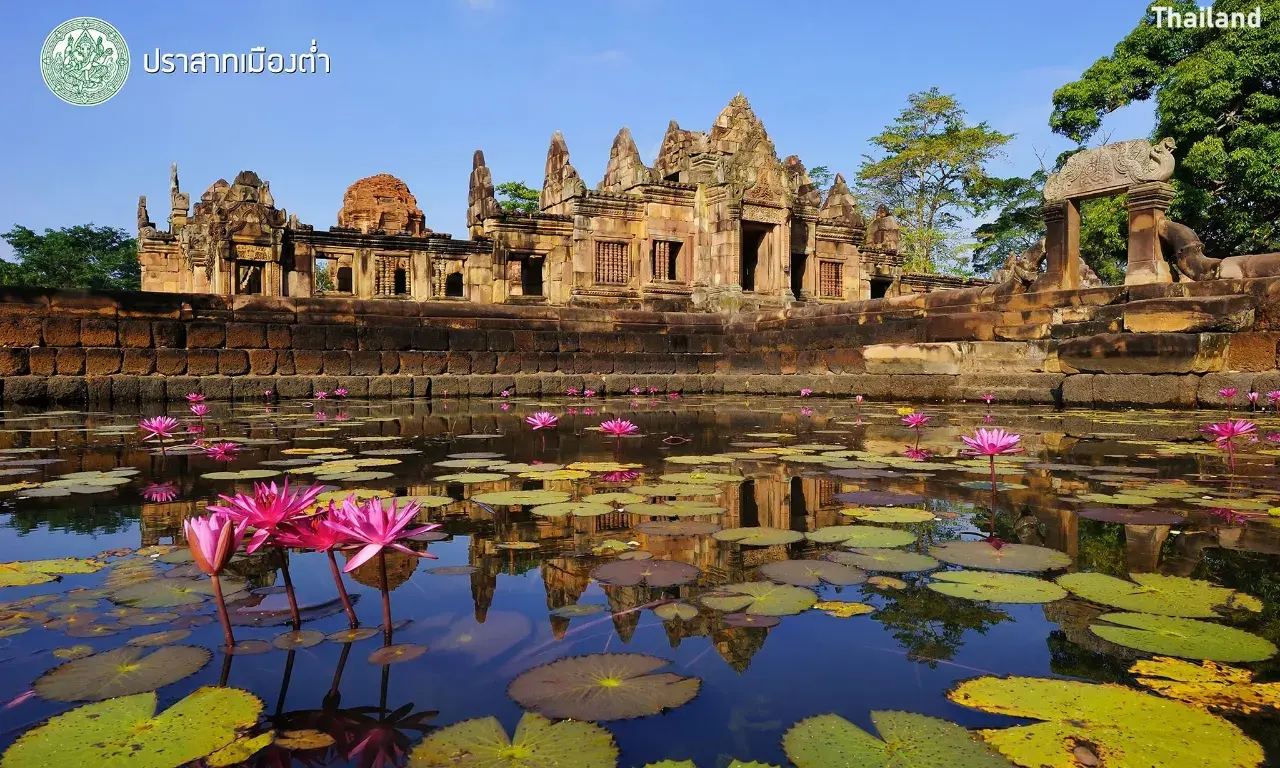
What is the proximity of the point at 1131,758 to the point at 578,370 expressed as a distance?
10473 millimetres

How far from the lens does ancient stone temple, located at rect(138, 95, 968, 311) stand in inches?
725

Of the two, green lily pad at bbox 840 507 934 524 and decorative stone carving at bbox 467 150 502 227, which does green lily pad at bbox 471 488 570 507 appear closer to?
green lily pad at bbox 840 507 934 524

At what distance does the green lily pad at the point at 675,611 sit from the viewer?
1.51 m

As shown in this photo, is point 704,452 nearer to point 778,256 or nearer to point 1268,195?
point 778,256

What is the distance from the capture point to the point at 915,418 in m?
3.61

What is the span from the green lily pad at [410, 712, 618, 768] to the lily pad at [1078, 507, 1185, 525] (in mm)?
1961

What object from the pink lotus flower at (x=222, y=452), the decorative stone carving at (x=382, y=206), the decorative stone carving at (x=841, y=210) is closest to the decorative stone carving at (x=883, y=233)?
the decorative stone carving at (x=841, y=210)

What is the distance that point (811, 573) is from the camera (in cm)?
178

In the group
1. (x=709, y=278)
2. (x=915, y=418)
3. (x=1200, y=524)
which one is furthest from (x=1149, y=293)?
(x=709, y=278)

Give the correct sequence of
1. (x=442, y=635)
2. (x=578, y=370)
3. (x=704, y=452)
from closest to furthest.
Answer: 1. (x=442, y=635)
2. (x=704, y=452)
3. (x=578, y=370)

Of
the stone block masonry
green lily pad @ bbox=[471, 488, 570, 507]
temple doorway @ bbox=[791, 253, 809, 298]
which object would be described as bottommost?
green lily pad @ bbox=[471, 488, 570, 507]

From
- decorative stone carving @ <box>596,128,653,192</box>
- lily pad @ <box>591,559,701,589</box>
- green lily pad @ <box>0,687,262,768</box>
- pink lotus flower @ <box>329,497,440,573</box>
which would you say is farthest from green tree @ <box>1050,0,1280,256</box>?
green lily pad @ <box>0,687,262,768</box>

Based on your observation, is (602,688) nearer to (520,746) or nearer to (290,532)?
(520,746)

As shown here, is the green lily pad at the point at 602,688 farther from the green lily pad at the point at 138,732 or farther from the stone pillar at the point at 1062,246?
the stone pillar at the point at 1062,246
